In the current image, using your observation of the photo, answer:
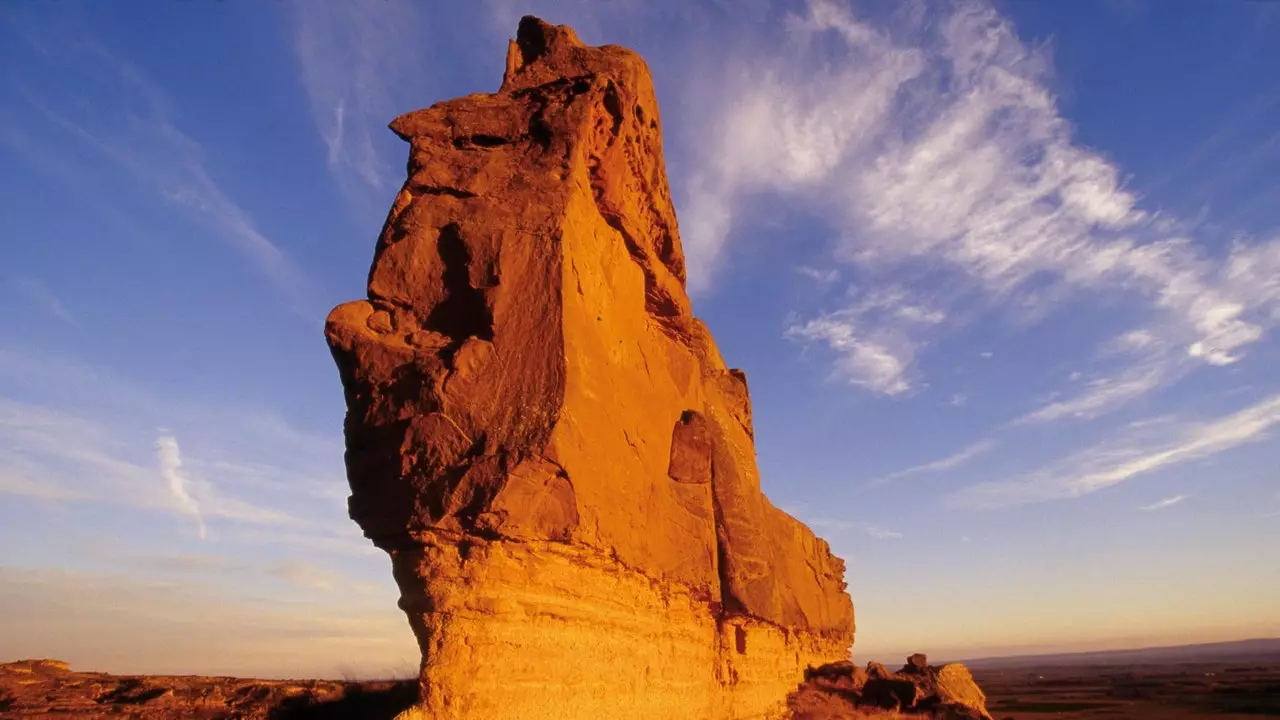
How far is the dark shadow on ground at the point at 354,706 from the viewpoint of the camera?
441 inches

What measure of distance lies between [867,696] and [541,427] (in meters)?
15.2

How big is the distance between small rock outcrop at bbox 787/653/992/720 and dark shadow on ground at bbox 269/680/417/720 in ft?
30.7

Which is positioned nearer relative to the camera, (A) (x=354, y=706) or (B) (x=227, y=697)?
(B) (x=227, y=697)

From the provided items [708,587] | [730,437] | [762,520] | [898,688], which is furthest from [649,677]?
[898,688]

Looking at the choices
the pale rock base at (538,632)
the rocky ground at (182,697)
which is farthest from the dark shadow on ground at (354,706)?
the pale rock base at (538,632)

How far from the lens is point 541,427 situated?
8961 millimetres

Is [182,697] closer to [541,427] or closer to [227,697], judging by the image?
[227,697]

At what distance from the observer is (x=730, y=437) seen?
1695 cm

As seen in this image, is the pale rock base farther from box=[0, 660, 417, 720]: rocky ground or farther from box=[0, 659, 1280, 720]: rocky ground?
box=[0, 660, 417, 720]: rocky ground

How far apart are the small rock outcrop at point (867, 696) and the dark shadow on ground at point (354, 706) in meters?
9.34

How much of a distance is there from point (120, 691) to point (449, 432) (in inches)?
286

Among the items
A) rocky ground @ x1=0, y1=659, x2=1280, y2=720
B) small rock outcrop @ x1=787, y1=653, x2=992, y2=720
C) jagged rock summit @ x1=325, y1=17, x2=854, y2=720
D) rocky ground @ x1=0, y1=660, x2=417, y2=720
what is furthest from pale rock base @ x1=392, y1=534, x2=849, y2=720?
small rock outcrop @ x1=787, y1=653, x2=992, y2=720

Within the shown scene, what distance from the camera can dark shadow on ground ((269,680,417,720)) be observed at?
11.2 m

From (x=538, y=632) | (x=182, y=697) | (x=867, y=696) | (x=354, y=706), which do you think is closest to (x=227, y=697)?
(x=182, y=697)
